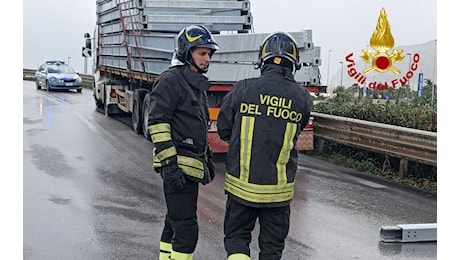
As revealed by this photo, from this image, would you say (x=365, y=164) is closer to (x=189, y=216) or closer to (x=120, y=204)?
(x=120, y=204)

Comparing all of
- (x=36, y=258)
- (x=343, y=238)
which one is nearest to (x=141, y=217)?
(x=36, y=258)

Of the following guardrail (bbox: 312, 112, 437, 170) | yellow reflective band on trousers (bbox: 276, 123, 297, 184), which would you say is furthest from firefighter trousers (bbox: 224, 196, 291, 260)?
guardrail (bbox: 312, 112, 437, 170)

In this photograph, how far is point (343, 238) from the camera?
21.2 feet

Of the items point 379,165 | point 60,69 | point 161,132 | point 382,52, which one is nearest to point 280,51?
point 161,132

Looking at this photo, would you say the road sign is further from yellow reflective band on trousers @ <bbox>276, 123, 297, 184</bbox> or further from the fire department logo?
yellow reflective band on trousers @ <bbox>276, 123, 297, 184</bbox>

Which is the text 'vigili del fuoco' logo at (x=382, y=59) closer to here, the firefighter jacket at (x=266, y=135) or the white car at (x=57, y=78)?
the firefighter jacket at (x=266, y=135)

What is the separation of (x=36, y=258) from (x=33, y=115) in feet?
42.9

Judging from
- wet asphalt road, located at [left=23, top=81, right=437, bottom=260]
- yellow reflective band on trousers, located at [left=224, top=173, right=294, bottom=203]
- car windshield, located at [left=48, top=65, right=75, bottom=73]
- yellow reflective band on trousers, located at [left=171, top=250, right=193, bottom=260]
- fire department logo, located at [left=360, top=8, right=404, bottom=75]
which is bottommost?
wet asphalt road, located at [left=23, top=81, right=437, bottom=260]

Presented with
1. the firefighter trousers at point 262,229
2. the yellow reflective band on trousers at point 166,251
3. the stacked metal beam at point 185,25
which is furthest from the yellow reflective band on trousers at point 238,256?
the stacked metal beam at point 185,25

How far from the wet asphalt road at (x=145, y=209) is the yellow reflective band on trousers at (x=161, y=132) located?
1.56 meters

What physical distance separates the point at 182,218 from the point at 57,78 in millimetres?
25768

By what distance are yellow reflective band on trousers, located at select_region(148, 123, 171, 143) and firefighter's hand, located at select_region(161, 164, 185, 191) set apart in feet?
0.68

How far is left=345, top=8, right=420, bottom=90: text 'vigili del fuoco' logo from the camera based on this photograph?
1223cm

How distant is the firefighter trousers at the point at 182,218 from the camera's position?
4.59 m
